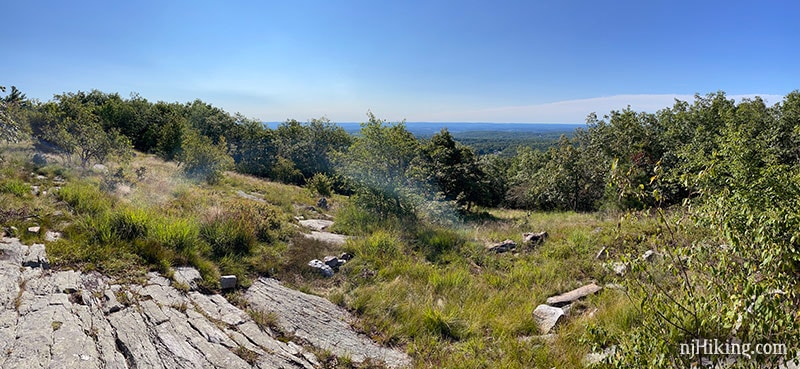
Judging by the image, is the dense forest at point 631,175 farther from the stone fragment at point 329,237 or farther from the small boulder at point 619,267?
the stone fragment at point 329,237

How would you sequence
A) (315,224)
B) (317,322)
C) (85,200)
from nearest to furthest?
(317,322)
(85,200)
(315,224)

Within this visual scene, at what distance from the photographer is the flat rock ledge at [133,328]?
3.23 metres

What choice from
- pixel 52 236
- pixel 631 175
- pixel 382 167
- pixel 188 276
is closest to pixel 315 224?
pixel 382 167

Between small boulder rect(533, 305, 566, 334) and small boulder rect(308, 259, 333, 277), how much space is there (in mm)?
3706

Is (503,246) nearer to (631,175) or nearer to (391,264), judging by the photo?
(391,264)

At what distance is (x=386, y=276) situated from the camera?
6.59 metres

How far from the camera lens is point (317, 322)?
500 centimetres

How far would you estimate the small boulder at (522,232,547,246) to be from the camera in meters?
9.05

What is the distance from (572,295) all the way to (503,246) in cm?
279

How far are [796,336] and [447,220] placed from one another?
950 centimetres

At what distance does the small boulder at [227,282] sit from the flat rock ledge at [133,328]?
34 centimetres

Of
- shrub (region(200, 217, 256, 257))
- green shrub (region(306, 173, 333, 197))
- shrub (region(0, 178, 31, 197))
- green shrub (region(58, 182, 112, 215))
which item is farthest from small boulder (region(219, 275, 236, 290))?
green shrub (region(306, 173, 333, 197))

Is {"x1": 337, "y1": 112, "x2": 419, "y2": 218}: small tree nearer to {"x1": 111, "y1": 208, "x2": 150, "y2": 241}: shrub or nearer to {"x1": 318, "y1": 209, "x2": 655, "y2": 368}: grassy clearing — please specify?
{"x1": 318, "y1": 209, "x2": 655, "y2": 368}: grassy clearing

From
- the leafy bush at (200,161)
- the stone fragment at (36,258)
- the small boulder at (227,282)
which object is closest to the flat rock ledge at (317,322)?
the small boulder at (227,282)
